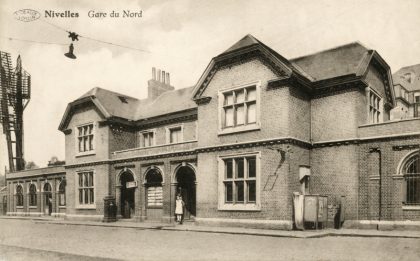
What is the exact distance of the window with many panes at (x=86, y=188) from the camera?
83.9 ft

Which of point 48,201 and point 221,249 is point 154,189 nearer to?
A: point 221,249

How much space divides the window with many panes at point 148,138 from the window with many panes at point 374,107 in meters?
13.3

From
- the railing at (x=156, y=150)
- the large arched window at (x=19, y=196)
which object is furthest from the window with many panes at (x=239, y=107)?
the large arched window at (x=19, y=196)

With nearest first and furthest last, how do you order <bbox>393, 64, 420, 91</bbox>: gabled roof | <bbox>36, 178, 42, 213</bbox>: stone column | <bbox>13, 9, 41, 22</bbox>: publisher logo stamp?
<bbox>13, 9, 41, 22</bbox>: publisher logo stamp
<bbox>36, 178, 42, 213</bbox>: stone column
<bbox>393, 64, 420, 91</bbox>: gabled roof

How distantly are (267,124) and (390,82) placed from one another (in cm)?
818

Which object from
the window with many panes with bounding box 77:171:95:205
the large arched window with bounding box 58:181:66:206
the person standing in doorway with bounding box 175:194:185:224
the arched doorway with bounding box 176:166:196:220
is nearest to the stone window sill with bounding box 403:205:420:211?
the person standing in doorway with bounding box 175:194:185:224

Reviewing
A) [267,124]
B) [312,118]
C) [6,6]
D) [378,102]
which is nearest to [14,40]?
[6,6]

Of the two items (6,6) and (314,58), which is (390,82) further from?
(6,6)

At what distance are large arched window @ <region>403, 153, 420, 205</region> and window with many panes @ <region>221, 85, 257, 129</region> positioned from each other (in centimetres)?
635

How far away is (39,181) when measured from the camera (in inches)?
1325

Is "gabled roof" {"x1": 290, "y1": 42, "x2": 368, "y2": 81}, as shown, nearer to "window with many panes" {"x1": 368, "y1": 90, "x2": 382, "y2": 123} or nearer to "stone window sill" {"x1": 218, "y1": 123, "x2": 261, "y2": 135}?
"window with many panes" {"x1": 368, "y1": 90, "x2": 382, "y2": 123}

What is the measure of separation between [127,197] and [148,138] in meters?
4.03

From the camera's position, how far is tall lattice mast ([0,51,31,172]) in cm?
3203

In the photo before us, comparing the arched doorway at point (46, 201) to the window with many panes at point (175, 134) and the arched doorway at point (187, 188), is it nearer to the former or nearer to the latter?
the window with many panes at point (175, 134)
